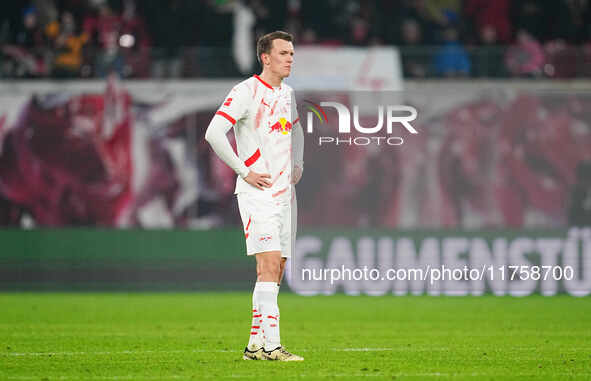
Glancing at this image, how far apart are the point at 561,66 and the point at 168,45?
7.09 m

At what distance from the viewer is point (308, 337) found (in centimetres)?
1066

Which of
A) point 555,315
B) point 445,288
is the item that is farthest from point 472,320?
point 445,288

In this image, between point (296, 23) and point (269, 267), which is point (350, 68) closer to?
point (296, 23)

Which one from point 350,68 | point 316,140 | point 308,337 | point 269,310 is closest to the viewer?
point 269,310

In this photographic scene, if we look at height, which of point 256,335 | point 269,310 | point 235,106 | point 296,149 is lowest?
point 256,335

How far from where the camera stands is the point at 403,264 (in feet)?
56.1

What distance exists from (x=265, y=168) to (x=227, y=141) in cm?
35

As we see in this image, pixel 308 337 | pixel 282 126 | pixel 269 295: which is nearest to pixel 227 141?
pixel 282 126

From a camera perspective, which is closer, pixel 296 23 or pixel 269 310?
pixel 269 310

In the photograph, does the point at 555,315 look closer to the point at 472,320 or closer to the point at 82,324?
the point at 472,320

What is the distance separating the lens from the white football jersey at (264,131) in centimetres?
826

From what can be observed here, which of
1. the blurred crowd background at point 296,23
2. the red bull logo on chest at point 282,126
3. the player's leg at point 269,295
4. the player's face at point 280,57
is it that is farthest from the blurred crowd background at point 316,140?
the player's leg at point 269,295

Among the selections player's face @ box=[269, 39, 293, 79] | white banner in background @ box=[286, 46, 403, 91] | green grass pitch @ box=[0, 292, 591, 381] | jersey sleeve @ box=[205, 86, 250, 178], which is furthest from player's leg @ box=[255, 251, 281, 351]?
white banner in background @ box=[286, 46, 403, 91]

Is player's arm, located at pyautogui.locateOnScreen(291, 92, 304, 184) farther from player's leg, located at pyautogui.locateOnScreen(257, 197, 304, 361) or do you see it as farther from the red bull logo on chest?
player's leg, located at pyautogui.locateOnScreen(257, 197, 304, 361)
